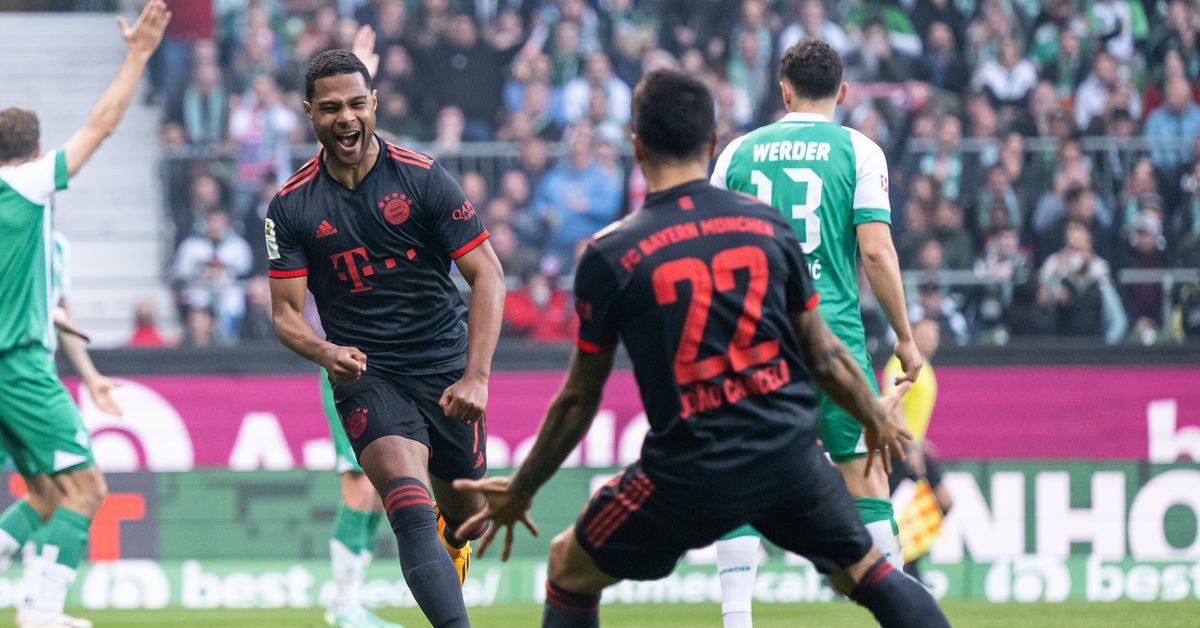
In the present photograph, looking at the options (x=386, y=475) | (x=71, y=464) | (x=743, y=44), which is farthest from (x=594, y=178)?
(x=386, y=475)

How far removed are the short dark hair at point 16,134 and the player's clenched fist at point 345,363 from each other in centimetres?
273

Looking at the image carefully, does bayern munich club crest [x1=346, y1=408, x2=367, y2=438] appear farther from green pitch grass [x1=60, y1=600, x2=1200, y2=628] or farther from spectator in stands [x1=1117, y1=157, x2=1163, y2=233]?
spectator in stands [x1=1117, y1=157, x2=1163, y2=233]

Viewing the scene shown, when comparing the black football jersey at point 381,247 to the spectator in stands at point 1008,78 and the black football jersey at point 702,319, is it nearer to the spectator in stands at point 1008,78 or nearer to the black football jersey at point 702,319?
Result: the black football jersey at point 702,319

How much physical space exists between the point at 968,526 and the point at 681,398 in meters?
7.83

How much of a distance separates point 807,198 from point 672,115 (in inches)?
85.1

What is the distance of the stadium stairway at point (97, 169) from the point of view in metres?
16.6

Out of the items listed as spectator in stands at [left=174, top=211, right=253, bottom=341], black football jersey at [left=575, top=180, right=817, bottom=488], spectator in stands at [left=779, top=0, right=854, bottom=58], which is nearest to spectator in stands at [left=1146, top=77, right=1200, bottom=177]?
spectator in stands at [left=779, top=0, right=854, bottom=58]

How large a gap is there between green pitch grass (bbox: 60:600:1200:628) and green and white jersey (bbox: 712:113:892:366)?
129 inches

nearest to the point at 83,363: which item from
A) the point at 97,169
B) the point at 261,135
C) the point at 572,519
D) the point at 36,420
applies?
the point at 36,420

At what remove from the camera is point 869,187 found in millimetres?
6766

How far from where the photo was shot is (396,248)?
6742 millimetres

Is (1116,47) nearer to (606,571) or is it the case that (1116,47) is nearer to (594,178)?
(594,178)

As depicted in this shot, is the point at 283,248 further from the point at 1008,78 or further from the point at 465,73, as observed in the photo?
the point at 1008,78

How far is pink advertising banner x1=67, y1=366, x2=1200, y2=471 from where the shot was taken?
12.5m
